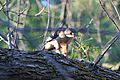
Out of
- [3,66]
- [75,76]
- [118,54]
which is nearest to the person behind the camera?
[3,66]

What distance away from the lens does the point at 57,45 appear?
333cm

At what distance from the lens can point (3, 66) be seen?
2.62m

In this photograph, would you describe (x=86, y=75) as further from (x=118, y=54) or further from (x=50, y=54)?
(x=118, y=54)

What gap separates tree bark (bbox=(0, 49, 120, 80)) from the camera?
2637 mm

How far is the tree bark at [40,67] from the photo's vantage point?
104 inches

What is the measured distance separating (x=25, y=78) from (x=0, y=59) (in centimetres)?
17

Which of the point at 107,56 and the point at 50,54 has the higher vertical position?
the point at 50,54

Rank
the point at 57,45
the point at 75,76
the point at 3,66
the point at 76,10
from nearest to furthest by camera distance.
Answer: the point at 3,66 → the point at 75,76 → the point at 57,45 → the point at 76,10

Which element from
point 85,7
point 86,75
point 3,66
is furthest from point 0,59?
point 85,7

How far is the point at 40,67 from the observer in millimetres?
2717

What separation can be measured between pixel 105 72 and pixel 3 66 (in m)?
0.68

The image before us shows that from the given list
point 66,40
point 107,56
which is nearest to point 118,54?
point 107,56

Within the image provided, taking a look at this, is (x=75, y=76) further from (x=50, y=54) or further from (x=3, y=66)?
(x=3, y=66)

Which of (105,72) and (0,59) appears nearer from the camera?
(0,59)
